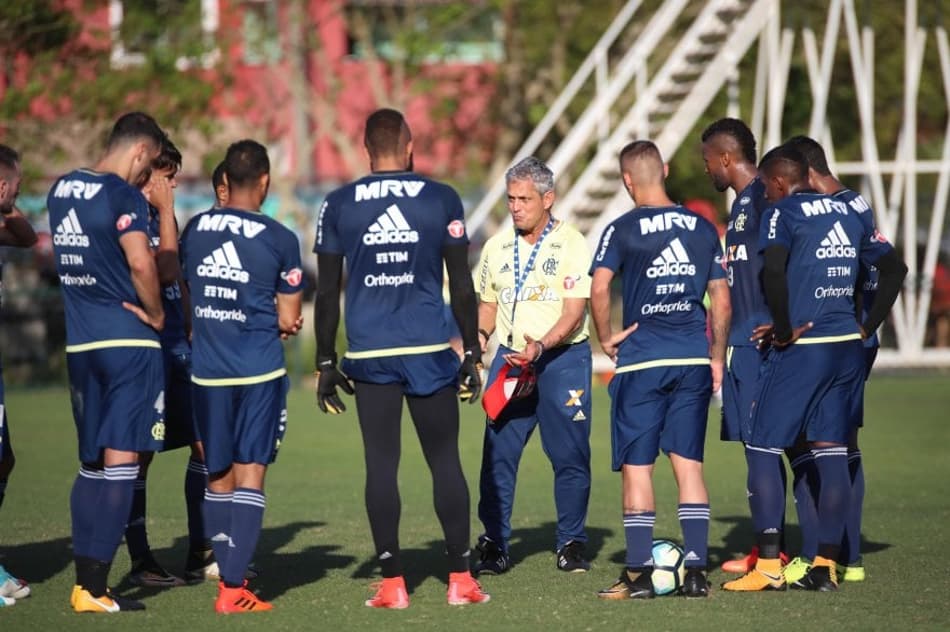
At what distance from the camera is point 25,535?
9797 millimetres

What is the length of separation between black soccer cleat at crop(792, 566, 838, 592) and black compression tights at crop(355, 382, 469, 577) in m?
1.94

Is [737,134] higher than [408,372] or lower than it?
higher

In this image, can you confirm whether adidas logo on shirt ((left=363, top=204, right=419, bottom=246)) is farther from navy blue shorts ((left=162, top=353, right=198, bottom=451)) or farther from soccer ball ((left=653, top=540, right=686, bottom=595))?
soccer ball ((left=653, top=540, right=686, bottom=595))

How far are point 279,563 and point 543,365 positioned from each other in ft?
6.70

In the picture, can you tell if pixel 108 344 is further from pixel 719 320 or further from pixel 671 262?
pixel 719 320

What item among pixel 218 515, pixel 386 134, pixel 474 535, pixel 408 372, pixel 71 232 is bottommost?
pixel 474 535

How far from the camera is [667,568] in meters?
7.88

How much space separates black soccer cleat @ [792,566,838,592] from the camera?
26.2 feet

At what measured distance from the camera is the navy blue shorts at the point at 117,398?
739 cm

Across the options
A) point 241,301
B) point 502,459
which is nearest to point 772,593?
point 502,459

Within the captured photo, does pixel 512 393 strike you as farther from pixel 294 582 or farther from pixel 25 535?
pixel 25 535

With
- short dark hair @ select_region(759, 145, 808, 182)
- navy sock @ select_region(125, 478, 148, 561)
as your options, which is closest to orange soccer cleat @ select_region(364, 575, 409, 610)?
navy sock @ select_region(125, 478, 148, 561)

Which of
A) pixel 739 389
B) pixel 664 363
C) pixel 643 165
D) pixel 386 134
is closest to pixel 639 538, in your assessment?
pixel 664 363

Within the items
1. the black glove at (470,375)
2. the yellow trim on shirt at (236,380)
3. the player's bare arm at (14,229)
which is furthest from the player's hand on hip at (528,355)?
the player's bare arm at (14,229)
